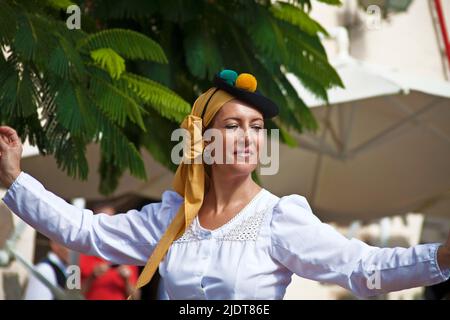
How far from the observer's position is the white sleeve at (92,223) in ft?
11.9

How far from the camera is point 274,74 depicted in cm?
614

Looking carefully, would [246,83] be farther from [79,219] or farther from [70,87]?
[70,87]

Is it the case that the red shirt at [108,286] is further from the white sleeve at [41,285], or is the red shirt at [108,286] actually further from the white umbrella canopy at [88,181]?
the white umbrella canopy at [88,181]

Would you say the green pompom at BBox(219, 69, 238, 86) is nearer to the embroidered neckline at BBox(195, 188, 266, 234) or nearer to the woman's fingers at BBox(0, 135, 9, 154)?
the embroidered neckline at BBox(195, 188, 266, 234)

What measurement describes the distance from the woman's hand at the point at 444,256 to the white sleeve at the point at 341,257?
0.01 metres

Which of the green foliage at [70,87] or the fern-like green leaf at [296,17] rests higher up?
the fern-like green leaf at [296,17]

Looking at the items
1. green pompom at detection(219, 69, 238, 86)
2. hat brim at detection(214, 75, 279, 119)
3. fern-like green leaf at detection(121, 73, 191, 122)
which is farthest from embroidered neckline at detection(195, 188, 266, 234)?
fern-like green leaf at detection(121, 73, 191, 122)

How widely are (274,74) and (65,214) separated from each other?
2688mm

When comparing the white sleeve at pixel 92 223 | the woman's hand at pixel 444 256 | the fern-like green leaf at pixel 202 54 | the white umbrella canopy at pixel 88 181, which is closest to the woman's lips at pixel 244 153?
the white sleeve at pixel 92 223

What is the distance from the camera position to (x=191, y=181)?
3621 millimetres

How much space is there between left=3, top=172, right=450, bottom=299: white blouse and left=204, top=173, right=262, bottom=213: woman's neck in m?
0.04

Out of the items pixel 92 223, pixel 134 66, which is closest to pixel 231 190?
pixel 92 223

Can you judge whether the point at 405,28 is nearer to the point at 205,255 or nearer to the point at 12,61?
the point at 12,61
